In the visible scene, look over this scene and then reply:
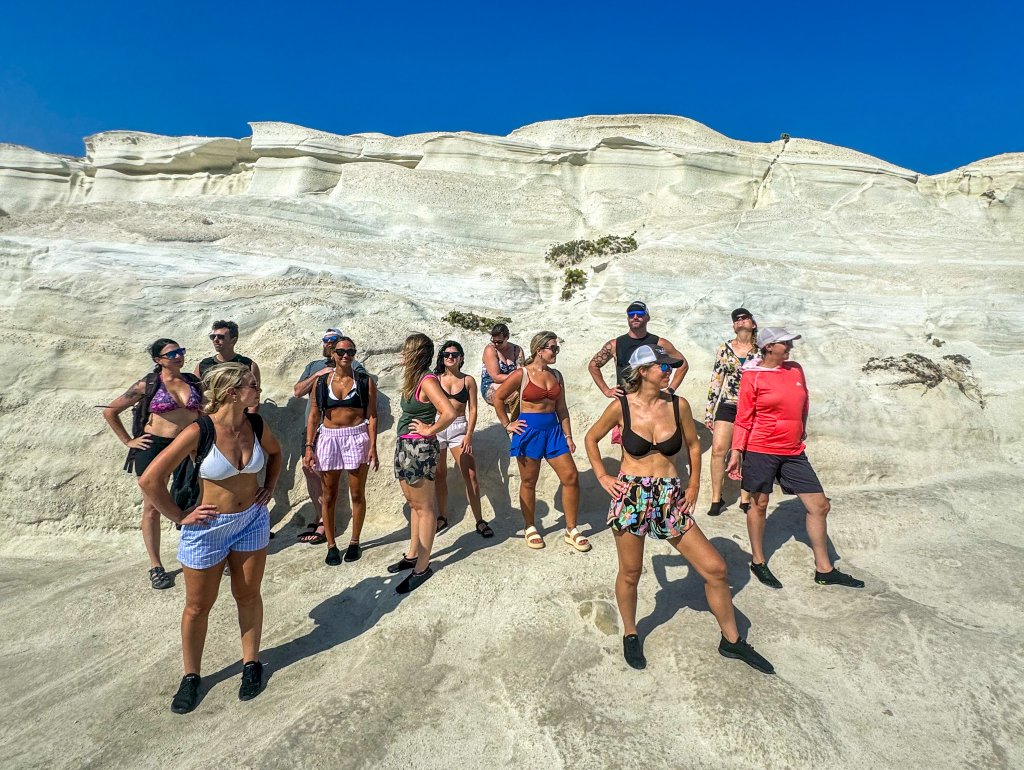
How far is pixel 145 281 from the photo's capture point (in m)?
8.66

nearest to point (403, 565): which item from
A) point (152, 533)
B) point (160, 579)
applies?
point (160, 579)

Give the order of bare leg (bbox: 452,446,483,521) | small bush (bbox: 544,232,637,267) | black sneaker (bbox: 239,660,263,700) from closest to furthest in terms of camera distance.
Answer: black sneaker (bbox: 239,660,263,700) → bare leg (bbox: 452,446,483,521) → small bush (bbox: 544,232,637,267)

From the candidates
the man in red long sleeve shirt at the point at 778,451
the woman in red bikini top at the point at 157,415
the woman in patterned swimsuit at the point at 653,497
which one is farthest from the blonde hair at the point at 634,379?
the woman in red bikini top at the point at 157,415

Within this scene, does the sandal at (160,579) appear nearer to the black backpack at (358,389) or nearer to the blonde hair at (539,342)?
the black backpack at (358,389)

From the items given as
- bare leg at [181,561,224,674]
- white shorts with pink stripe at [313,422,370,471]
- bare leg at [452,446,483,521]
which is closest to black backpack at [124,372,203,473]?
white shorts with pink stripe at [313,422,370,471]

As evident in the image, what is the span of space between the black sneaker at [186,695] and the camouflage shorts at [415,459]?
199cm

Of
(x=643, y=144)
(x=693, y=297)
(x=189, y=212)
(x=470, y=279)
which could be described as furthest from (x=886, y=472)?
(x=189, y=212)

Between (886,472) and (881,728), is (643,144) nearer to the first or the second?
(886,472)

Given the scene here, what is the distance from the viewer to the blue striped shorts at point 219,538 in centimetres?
351

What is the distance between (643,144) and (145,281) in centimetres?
1300

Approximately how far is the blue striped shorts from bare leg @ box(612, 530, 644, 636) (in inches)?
95.7

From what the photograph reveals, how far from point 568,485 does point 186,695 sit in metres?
3.38

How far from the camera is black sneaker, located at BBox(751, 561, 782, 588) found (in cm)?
475

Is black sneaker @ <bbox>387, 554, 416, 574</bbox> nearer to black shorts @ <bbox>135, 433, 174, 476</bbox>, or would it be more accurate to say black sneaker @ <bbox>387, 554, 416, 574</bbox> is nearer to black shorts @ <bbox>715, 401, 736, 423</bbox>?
black shorts @ <bbox>135, 433, 174, 476</bbox>
